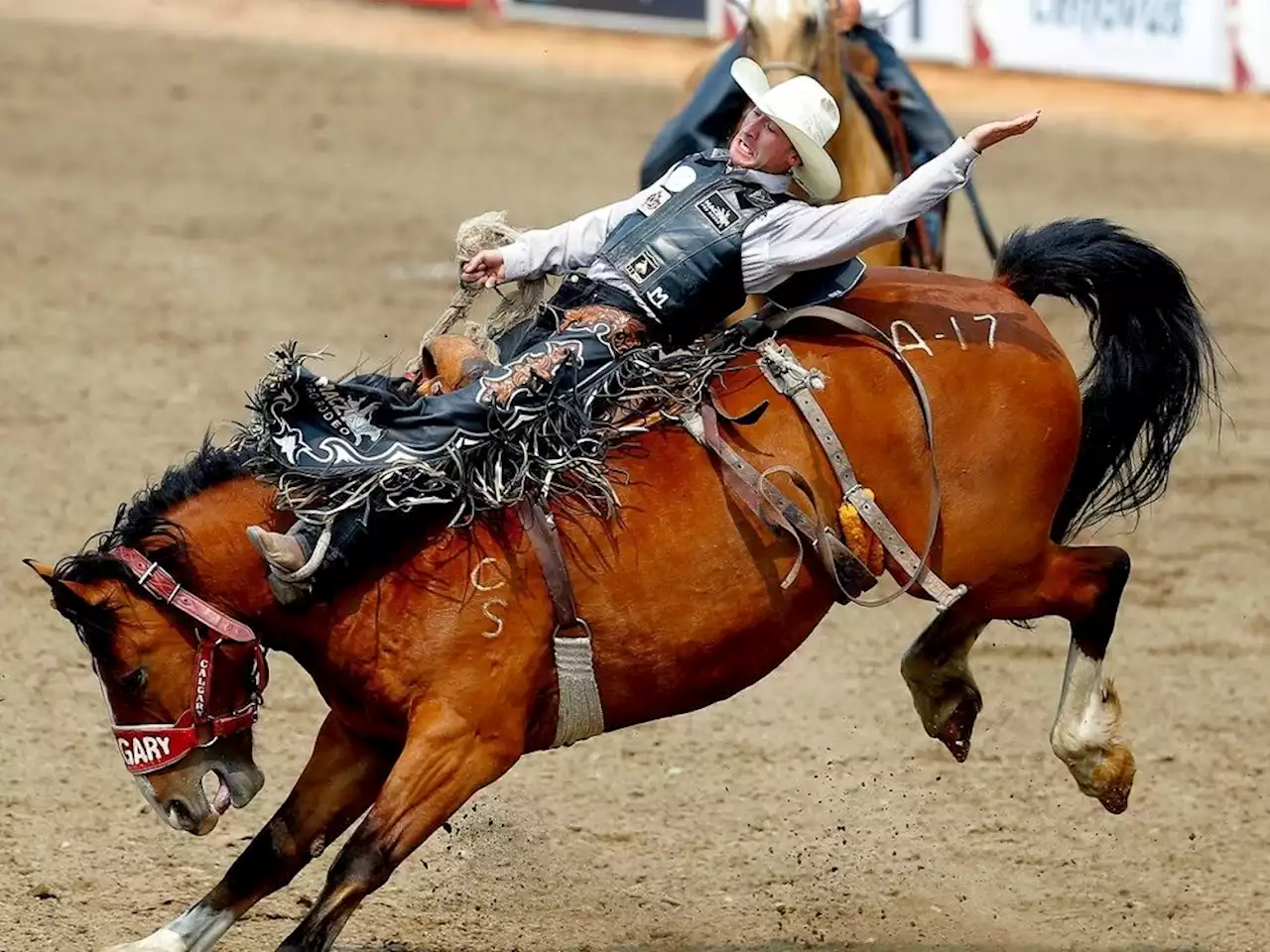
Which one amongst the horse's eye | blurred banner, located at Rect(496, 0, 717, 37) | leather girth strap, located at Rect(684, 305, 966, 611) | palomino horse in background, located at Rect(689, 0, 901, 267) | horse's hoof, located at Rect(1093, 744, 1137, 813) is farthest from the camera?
blurred banner, located at Rect(496, 0, 717, 37)

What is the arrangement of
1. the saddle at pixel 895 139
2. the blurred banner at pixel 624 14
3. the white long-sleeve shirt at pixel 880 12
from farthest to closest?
the blurred banner at pixel 624 14
the white long-sleeve shirt at pixel 880 12
the saddle at pixel 895 139

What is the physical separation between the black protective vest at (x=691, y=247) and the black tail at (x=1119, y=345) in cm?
80

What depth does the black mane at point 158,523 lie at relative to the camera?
160 inches

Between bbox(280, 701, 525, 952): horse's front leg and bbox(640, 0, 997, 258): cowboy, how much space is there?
14.6 ft

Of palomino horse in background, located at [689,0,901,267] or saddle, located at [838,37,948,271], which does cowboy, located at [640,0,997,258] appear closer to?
saddle, located at [838,37,948,271]

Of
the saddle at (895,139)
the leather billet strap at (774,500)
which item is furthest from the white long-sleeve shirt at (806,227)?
the saddle at (895,139)

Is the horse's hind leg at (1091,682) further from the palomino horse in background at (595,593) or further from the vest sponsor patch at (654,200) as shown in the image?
the vest sponsor patch at (654,200)

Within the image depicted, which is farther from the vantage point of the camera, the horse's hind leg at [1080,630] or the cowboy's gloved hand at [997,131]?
the horse's hind leg at [1080,630]

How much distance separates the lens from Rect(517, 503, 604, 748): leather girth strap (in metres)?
4.14

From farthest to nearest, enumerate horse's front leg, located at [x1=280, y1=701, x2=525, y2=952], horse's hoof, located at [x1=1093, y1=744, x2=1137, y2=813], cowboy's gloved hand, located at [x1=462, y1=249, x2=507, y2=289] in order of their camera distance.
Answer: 1. horse's hoof, located at [x1=1093, y1=744, x2=1137, y2=813]
2. cowboy's gloved hand, located at [x1=462, y1=249, x2=507, y2=289]
3. horse's front leg, located at [x1=280, y1=701, x2=525, y2=952]

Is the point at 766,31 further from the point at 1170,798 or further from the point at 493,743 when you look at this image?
the point at 493,743

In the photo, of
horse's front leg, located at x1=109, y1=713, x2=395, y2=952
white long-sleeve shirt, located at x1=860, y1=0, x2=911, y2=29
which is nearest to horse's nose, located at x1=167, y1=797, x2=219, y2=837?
horse's front leg, located at x1=109, y1=713, x2=395, y2=952

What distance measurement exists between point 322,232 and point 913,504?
27.4 feet

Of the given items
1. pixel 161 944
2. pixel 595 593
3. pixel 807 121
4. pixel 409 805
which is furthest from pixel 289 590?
pixel 807 121
